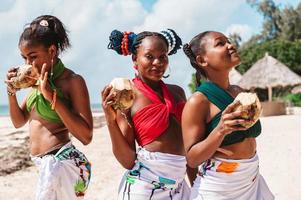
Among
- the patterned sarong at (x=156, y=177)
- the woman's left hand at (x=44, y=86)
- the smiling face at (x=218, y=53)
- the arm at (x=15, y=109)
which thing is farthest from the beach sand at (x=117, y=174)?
the woman's left hand at (x=44, y=86)

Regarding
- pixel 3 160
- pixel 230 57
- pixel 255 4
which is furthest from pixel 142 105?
pixel 255 4

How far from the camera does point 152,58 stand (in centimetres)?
312

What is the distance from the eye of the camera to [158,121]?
3.01 meters

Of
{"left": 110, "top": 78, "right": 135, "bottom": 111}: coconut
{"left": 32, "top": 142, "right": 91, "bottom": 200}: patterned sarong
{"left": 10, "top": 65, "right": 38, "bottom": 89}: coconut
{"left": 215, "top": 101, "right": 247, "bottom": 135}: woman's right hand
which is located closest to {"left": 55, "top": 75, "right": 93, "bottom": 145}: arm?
{"left": 32, "top": 142, "right": 91, "bottom": 200}: patterned sarong

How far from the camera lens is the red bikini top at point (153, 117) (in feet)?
9.88

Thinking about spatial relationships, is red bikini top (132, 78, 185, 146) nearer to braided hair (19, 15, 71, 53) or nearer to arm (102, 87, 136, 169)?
arm (102, 87, 136, 169)

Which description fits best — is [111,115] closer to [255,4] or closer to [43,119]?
[43,119]

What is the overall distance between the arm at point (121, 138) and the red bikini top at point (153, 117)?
0.06 m

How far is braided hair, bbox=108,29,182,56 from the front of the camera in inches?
128

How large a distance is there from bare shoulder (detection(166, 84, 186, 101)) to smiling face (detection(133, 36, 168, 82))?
0.17m

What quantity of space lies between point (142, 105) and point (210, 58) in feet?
1.73

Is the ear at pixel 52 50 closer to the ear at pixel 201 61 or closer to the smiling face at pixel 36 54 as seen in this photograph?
the smiling face at pixel 36 54

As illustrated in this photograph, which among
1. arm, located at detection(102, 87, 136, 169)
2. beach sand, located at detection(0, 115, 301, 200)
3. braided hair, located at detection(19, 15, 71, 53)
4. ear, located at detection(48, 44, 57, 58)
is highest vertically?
braided hair, located at detection(19, 15, 71, 53)

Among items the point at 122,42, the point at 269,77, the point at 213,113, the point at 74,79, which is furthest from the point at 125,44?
the point at 269,77
